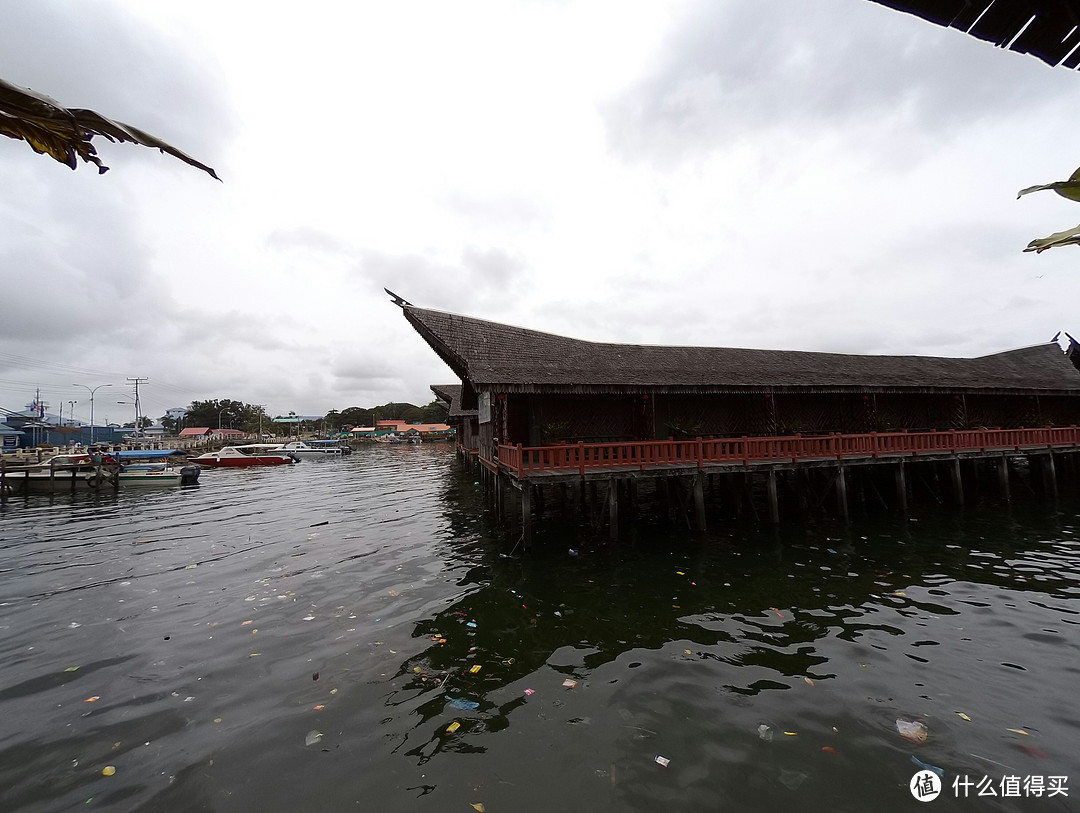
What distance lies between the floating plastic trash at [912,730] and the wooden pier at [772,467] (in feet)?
24.3

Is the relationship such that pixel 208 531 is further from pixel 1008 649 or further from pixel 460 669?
pixel 1008 649

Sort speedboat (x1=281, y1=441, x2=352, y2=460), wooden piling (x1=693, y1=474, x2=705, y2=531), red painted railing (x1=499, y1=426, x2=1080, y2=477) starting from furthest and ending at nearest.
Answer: speedboat (x1=281, y1=441, x2=352, y2=460) → wooden piling (x1=693, y1=474, x2=705, y2=531) → red painted railing (x1=499, y1=426, x2=1080, y2=477)

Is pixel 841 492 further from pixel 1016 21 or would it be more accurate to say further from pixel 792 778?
pixel 1016 21

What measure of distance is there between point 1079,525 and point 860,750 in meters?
14.9

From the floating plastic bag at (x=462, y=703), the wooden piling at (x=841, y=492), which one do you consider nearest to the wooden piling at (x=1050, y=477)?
the wooden piling at (x=841, y=492)

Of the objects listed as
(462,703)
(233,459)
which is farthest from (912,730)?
(233,459)

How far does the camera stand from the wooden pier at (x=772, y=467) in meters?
11.8

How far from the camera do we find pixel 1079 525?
12.6 m

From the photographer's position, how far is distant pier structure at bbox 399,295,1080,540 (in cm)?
1262

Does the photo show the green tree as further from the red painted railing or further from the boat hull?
the red painted railing

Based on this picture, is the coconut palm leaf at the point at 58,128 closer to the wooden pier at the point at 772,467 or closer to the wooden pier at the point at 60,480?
the wooden pier at the point at 772,467

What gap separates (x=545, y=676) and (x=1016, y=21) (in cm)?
672

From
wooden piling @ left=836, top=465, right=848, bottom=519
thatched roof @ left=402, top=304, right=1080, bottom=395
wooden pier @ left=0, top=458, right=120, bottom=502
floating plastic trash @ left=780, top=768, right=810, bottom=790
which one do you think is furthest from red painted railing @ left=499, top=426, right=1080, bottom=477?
wooden pier @ left=0, top=458, right=120, bottom=502

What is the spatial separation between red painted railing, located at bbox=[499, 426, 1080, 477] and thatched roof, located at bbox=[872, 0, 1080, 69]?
9.44 m
